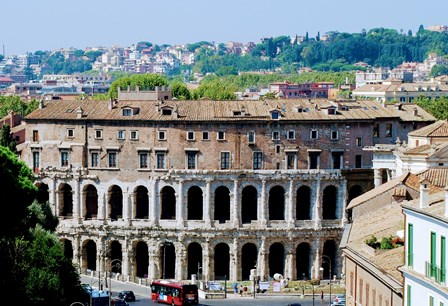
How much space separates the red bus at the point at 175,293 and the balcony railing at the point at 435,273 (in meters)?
51.2

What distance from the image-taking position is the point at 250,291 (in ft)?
316

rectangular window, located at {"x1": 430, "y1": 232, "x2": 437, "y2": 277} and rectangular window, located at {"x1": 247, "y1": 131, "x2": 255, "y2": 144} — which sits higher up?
rectangular window, located at {"x1": 247, "y1": 131, "x2": 255, "y2": 144}

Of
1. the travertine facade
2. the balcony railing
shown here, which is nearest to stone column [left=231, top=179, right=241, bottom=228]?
the travertine facade

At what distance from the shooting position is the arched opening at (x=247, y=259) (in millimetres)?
105688

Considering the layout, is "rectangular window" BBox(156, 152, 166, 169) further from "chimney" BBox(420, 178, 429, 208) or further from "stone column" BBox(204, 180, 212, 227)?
"chimney" BBox(420, 178, 429, 208)

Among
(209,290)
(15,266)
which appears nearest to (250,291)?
(209,290)

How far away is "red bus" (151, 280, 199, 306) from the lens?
88.1 metres

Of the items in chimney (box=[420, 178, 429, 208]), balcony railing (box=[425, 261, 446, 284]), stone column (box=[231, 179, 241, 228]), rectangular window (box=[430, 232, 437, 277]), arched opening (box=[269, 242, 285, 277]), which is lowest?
arched opening (box=[269, 242, 285, 277])

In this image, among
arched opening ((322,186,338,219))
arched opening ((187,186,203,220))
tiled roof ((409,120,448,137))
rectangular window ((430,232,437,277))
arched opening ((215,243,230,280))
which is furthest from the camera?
arched opening ((322,186,338,219))

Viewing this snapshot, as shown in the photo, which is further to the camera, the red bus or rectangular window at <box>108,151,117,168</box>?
rectangular window at <box>108,151,117,168</box>

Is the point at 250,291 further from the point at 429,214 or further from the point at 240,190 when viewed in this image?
the point at 429,214

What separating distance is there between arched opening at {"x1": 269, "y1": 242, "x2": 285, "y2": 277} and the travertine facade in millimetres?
→ 99

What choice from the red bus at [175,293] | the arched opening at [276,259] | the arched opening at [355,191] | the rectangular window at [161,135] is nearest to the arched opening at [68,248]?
the rectangular window at [161,135]

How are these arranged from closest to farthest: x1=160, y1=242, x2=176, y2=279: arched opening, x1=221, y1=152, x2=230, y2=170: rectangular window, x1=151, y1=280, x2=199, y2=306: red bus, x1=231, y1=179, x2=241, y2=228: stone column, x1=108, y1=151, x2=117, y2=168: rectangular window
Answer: x1=151, y1=280, x2=199, y2=306: red bus < x1=231, y1=179, x2=241, y2=228: stone column < x1=221, y1=152, x2=230, y2=170: rectangular window < x1=160, y1=242, x2=176, y2=279: arched opening < x1=108, y1=151, x2=117, y2=168: rectangular window
